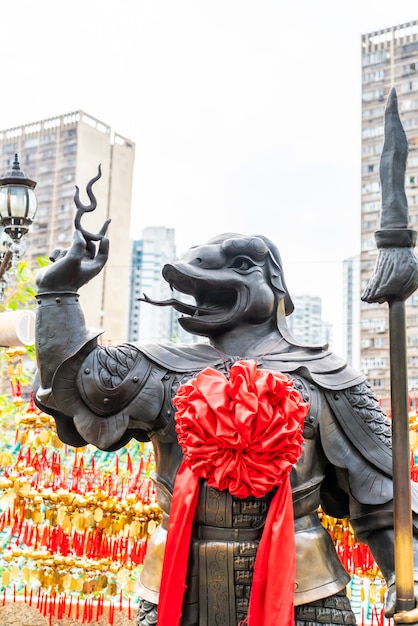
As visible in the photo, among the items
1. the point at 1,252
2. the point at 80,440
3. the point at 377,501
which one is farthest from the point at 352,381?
the point at 1,252

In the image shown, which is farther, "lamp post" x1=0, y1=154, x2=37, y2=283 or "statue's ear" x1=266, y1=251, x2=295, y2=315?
"lamp post" x1=0, y1=154, x2=37, y2=283

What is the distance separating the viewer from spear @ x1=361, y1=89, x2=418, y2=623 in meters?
2.18

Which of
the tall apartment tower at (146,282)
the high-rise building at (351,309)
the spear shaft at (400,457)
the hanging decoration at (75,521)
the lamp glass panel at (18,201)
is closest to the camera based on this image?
the spear shaft at (400,457)

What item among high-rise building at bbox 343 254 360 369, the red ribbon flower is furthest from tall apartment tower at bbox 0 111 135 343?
the red ribbon flower

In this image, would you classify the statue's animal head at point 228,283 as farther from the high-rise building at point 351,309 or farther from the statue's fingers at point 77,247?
the high-rise building at point 351,309

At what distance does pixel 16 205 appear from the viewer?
4.71 metres

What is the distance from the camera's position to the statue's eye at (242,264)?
2.53 m

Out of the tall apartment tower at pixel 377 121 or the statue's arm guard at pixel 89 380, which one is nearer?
the statue's arm guard at pixel 89 380

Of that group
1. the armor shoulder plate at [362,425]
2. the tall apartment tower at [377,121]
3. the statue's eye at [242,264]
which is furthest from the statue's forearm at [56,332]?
the tall apartment tower at [377,121]

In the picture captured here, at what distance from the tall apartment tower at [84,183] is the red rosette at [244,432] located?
8.80 m

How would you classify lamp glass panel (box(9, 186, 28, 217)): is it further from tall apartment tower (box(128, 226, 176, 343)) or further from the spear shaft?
tall apartment tower (box(128, 226, 176, 343))

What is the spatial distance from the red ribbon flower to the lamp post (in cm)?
277

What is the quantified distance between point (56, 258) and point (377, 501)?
126 centimetres

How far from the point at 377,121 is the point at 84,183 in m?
5.26
